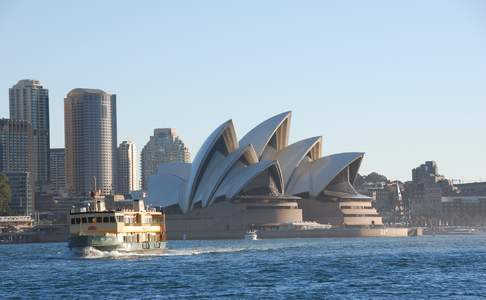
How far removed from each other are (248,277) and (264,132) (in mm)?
98409

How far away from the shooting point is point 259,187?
171375 mm

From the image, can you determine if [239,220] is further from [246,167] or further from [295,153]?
[295,153]

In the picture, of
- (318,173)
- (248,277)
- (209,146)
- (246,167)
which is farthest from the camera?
(318,173)

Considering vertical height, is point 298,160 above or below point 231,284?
above

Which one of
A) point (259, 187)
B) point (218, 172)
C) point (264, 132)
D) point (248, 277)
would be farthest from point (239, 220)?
point (248, 277)

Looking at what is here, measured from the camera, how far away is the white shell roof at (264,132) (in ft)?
528

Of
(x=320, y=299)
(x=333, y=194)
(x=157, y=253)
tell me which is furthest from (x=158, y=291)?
(x=333, y=194)

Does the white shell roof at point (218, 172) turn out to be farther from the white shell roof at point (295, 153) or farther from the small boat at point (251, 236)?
the small boat at point (251, 236)

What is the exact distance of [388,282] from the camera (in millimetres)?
59219

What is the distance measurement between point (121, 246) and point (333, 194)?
297 feet

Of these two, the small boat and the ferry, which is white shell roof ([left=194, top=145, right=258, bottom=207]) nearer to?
the small boat

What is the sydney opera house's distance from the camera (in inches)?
6363

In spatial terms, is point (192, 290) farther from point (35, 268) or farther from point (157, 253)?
point (157, 253)

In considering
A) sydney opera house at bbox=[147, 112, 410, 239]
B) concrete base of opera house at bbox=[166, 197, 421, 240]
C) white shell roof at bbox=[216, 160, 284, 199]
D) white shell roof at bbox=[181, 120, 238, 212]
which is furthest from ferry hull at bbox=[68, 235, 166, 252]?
concrete base of opera house at bbox=[166, 197, 421, 240]
